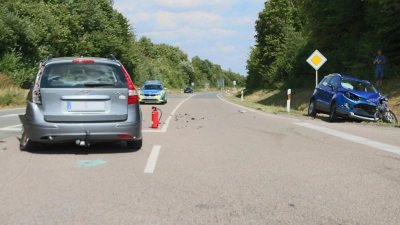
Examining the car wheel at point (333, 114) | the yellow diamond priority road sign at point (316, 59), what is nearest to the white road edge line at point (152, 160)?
the car wheel at point (333, 114)

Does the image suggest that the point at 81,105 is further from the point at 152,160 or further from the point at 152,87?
the point at 152,87

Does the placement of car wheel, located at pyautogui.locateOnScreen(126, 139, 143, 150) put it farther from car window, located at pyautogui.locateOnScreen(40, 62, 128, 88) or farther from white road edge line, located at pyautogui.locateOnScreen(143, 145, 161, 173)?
car window, located at pyautogui.locateOnScreen(40, 62, 128, 88)

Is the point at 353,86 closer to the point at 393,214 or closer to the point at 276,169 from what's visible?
the point at 276,169

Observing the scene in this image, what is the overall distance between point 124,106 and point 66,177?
1.95 metres

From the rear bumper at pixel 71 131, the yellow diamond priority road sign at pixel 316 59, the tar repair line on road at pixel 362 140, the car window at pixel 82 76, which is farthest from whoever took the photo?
the yellow diamond priority road sign at pixel 316 59

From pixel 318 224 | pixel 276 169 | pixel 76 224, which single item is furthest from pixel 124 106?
pixel 318 224

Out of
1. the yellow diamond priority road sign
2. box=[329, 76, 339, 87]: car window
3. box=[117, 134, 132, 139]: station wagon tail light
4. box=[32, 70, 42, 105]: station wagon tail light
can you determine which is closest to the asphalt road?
box=[117, 134, 132, 139]: station wagon tail light

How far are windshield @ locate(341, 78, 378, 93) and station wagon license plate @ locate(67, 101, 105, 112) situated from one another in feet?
34.0

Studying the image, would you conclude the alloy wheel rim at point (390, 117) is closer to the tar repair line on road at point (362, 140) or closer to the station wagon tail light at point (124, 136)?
the tar repair line on road at point (362, 140)

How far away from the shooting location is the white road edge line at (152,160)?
21.7 ft

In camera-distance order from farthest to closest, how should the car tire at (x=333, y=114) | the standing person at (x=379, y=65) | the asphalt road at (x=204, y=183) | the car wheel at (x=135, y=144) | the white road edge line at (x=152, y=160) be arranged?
the standing person at (x=379, y=65), the car tire at (x=333, y=114), the car wheel at (x=135, y=144), the white road edge line at (x=152, y=160), the asphalt road at (x=204, y=183)

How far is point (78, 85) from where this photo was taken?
7480 millimetres

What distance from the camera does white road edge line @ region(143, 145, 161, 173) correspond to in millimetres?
6625

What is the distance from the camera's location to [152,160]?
737cm
